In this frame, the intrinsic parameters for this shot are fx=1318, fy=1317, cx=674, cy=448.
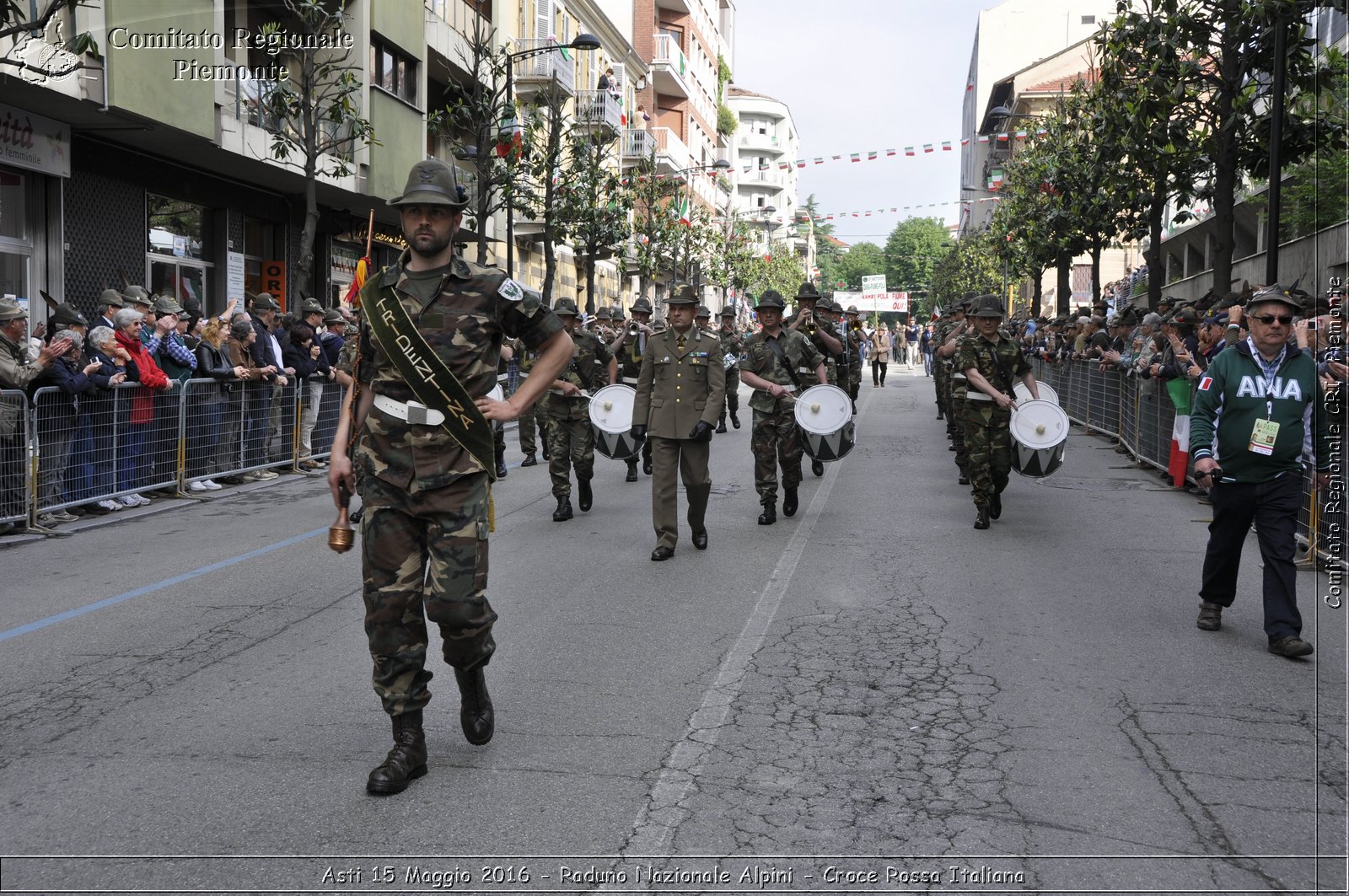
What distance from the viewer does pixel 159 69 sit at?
57.1 feet

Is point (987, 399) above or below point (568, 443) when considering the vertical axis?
above

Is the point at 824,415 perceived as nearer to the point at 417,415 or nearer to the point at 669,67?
the point at 417,415

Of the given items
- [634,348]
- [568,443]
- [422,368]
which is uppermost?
[634,348]

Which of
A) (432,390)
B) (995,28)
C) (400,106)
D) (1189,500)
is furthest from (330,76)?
(995,28)

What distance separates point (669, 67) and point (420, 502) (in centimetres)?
A: 5519

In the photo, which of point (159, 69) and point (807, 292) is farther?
point (159, 69)

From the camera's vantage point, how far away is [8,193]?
1681 cm

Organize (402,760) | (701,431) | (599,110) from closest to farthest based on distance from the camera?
(402,760)
(701,431)
(599,110)

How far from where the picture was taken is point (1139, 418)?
1633cm

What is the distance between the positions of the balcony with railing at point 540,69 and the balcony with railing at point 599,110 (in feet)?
4.34

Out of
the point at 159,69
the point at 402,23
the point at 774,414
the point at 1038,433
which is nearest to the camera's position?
the point at 1038,433

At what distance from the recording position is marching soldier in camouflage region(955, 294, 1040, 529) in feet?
35.2

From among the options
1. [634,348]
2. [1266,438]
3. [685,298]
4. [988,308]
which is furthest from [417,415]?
Result: [634,348]

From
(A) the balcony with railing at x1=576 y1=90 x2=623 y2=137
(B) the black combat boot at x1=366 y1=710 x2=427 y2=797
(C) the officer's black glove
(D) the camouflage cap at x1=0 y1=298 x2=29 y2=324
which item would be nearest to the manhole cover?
(C) the officer's black glove
